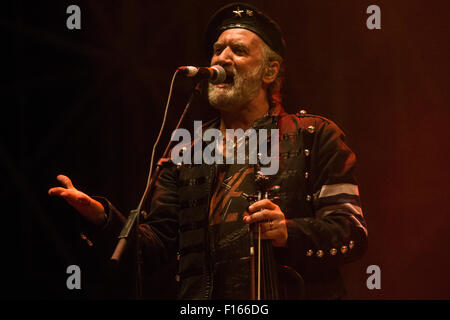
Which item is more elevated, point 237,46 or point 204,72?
point 237,46

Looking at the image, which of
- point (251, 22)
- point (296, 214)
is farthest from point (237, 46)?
point (296, 214)

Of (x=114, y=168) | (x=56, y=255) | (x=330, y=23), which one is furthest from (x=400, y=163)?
(x=56, y=255)

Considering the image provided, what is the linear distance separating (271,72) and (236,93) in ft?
1.02

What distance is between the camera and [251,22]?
2986mm

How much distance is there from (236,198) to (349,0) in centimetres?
141

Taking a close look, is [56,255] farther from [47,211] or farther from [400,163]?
[400,163]

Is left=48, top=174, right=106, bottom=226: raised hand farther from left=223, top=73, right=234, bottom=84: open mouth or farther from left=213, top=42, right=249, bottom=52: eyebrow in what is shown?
left=213, top=42, right=249, bottom=52: eyebrow

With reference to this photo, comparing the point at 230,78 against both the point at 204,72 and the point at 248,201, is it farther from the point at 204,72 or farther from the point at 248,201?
the point at 248,201

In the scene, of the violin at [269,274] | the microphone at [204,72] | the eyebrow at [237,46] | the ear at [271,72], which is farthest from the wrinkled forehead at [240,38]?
the violin at [269,274]

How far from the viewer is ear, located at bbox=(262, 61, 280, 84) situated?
9.98ft

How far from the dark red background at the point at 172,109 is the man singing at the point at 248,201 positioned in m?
0.33

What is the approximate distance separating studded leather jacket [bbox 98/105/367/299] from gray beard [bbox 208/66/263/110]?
17 cm

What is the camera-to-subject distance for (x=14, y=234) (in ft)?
10.8

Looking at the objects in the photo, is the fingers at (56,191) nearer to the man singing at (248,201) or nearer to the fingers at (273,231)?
A: the man singing at (248,201)
